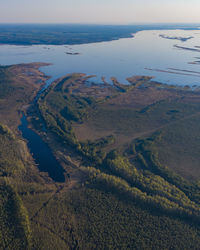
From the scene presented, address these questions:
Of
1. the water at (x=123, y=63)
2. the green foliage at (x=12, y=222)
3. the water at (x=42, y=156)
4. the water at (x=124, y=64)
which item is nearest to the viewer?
the green foliage at (x=12, y=222)

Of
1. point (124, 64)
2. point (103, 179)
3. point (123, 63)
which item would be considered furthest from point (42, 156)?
point (123, 63)

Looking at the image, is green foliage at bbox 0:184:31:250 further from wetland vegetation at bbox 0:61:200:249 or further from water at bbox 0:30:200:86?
water at bbox 0:30:200:86

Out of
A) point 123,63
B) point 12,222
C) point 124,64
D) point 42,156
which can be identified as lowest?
point 12,222

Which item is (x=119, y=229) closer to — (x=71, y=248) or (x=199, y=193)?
(x=71, y=248)

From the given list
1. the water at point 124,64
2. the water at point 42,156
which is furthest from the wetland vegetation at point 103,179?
the water at point 124,64

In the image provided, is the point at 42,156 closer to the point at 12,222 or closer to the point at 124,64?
the point at 12,222

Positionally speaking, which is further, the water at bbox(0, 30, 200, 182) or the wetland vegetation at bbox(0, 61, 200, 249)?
the water at bbox(0, 30, 200, 182)

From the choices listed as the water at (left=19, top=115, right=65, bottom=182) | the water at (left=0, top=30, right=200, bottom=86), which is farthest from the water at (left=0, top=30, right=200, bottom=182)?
the water at (left=19, top=115, right=65, bottom=182)

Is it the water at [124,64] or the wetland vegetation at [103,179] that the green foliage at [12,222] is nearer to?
the wetland vegetation at [103,179]
